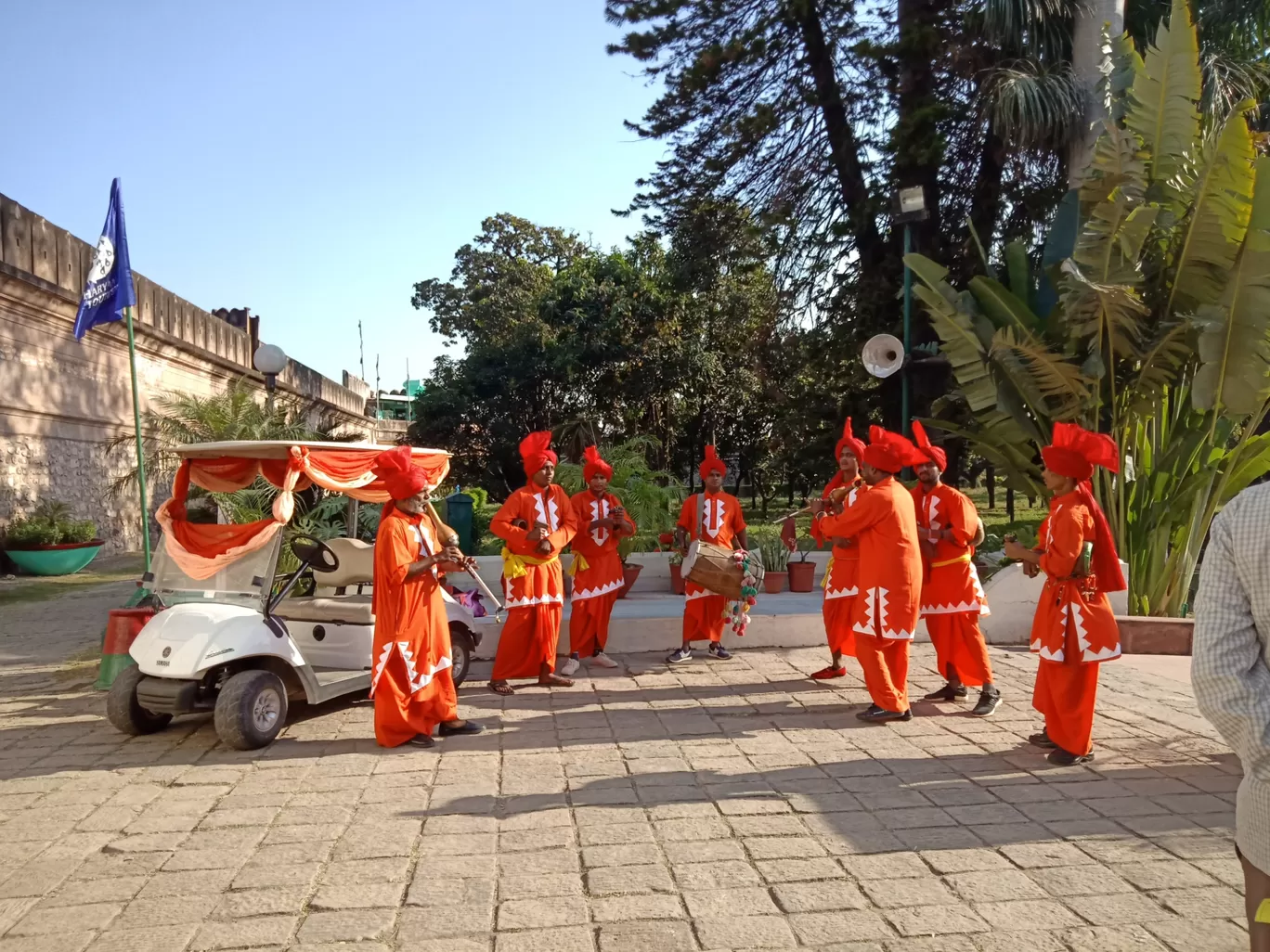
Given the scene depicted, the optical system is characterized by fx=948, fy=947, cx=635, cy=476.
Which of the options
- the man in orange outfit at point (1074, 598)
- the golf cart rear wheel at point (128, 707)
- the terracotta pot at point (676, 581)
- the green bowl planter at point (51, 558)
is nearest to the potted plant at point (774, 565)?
the terracotta pot at point (676, 581)

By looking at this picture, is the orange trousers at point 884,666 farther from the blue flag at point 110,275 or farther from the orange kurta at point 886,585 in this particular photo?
the blue flag at point 110,275

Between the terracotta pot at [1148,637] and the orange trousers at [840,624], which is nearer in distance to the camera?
the orange trousers at [840,624]

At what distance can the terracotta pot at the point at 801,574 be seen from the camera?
1148 cm

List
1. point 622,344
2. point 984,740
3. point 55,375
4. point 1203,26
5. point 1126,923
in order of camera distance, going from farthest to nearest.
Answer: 1. point 622,344
2. point 55,375
3. point 1203,26
4. point 984,740
5. point 1126,923

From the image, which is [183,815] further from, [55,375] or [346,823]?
[55,375]

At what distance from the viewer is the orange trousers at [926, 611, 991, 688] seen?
6969 millimetres

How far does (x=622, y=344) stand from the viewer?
2183cm

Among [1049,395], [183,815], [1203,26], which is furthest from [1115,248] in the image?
[183,815]

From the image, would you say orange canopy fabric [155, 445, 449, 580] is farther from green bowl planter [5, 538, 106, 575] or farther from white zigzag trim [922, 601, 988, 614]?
green bowl planter [5, 538, 106, 575]

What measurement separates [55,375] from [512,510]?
11158 millimetres

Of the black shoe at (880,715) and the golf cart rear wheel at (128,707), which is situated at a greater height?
the golf cart rear wheel at (128,707)

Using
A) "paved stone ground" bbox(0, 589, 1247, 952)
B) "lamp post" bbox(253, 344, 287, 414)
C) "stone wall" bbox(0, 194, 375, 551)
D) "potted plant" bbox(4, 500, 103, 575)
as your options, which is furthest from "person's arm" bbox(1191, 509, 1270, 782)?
"potted plant" bbox(4, 500, 103, 575)

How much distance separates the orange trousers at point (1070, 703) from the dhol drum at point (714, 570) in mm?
2874

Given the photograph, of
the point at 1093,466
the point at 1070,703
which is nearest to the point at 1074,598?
the point at 1070,703
